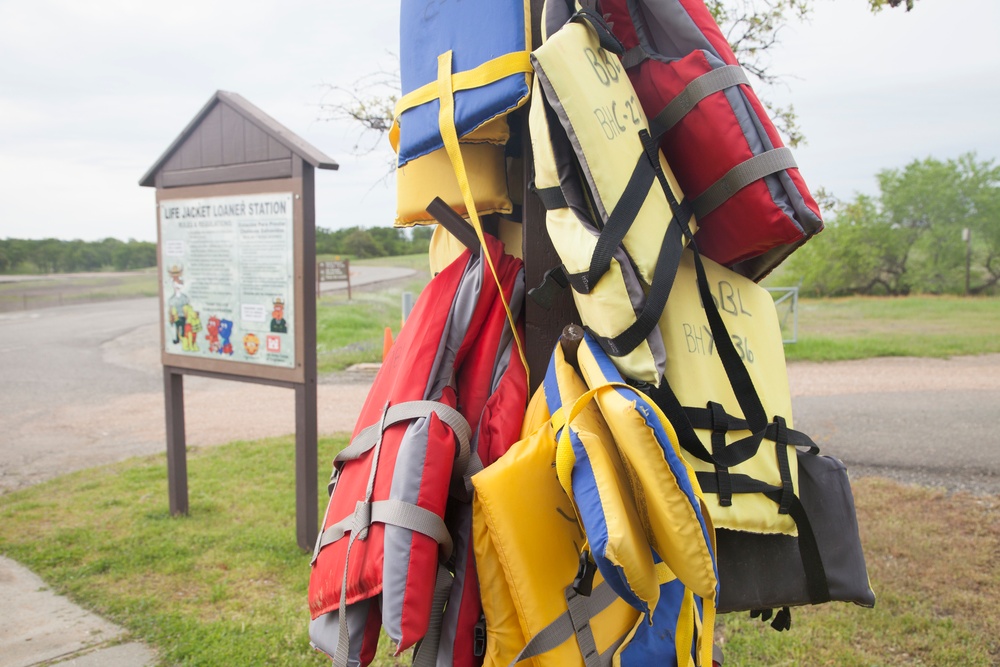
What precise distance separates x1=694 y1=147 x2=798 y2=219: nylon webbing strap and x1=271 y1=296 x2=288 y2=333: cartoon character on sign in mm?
2942

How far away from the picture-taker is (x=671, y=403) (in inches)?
59.6

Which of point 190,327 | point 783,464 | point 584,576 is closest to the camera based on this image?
point 584,576

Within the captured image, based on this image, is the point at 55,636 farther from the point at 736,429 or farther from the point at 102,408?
the point at 102,408

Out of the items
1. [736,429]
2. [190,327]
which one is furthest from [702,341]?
[190,327]

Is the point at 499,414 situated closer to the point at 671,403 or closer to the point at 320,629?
the point at 671,403

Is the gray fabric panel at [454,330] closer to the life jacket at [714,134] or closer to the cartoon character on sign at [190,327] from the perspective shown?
the life jacket at [714,134]

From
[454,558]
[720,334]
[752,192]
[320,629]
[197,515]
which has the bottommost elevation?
[197,515]

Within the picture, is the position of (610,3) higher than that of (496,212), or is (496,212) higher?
(610,3)

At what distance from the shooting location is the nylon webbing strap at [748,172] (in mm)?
1491

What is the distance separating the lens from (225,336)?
14.0 feet

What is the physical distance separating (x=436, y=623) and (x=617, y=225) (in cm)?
100

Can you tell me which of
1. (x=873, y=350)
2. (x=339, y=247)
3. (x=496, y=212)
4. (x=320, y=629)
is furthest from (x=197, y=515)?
(x=339, y=247)

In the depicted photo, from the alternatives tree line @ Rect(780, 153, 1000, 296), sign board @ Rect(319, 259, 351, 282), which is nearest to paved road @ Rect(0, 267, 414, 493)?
sign board @ Rect(319, 259, 351, 282)

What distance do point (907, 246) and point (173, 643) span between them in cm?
2861
